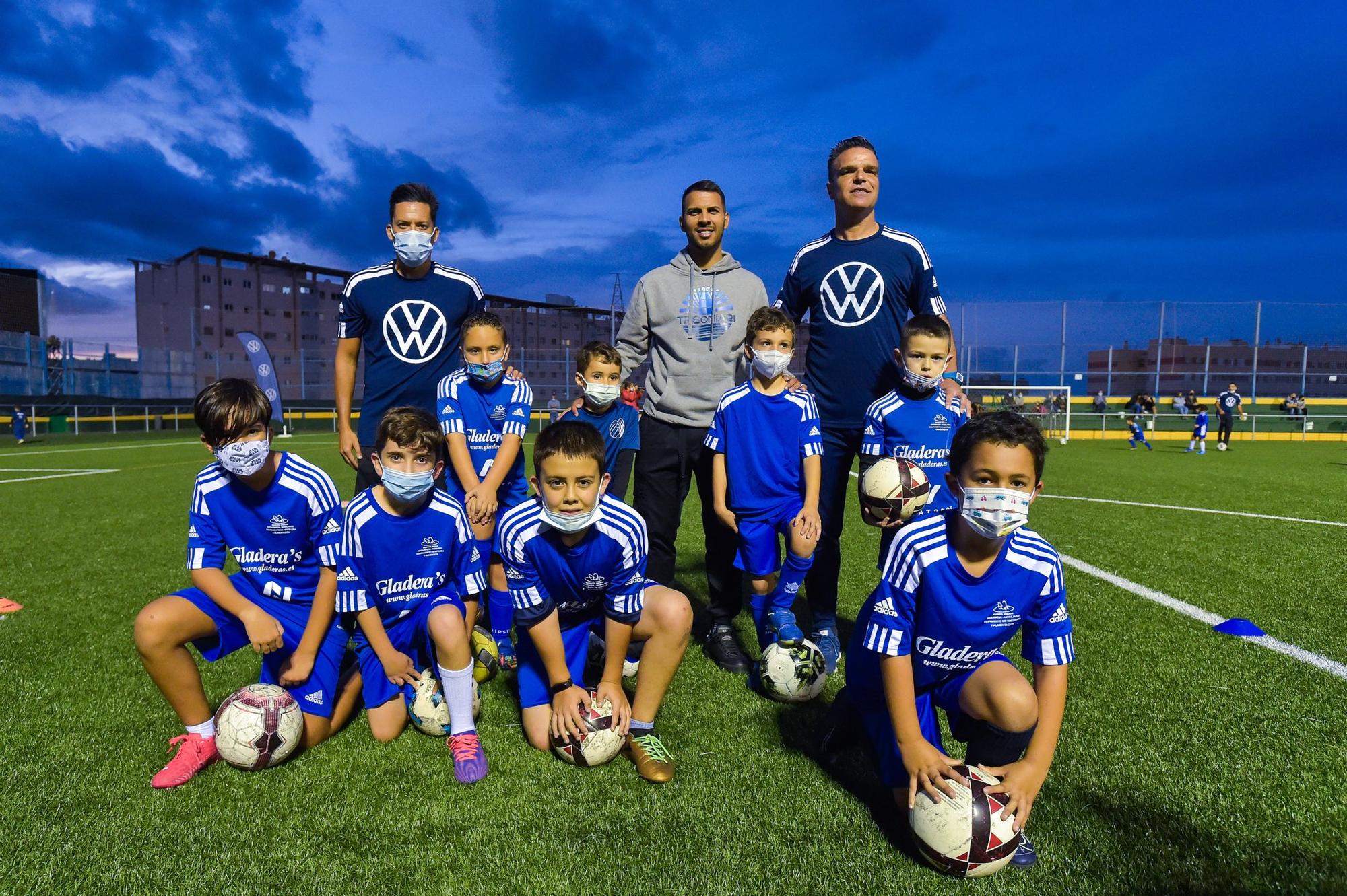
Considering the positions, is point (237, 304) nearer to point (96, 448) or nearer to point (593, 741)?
point (96, 448)

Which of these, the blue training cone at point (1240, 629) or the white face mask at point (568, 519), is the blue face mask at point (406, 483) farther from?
the blue training cone at point (1240, 629)

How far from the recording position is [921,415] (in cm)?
363

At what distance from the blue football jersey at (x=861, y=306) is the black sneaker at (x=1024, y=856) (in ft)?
7.23

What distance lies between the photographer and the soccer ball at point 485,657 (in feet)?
12.9

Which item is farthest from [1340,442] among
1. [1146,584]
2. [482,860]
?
[482,860]

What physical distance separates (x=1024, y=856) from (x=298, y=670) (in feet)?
9.30

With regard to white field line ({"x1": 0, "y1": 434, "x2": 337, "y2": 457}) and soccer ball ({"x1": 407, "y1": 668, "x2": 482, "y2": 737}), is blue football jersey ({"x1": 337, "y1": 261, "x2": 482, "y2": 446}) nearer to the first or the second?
soccer ball ({"x1": 407, "y1": 668, "x2": 482, "y2": 737})

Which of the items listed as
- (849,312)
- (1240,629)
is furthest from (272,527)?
(1240,629)

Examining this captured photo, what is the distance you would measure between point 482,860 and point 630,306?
3133 mm

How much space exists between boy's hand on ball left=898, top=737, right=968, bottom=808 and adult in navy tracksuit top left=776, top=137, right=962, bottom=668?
1500 mm

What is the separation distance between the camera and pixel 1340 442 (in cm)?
2569

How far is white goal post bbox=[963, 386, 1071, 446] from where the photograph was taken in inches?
1049

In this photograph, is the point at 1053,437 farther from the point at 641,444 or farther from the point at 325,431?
the point at 325,431

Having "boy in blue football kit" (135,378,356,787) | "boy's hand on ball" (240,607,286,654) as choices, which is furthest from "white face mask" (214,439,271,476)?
"boy's hand on ball" (240,607,286,654)
